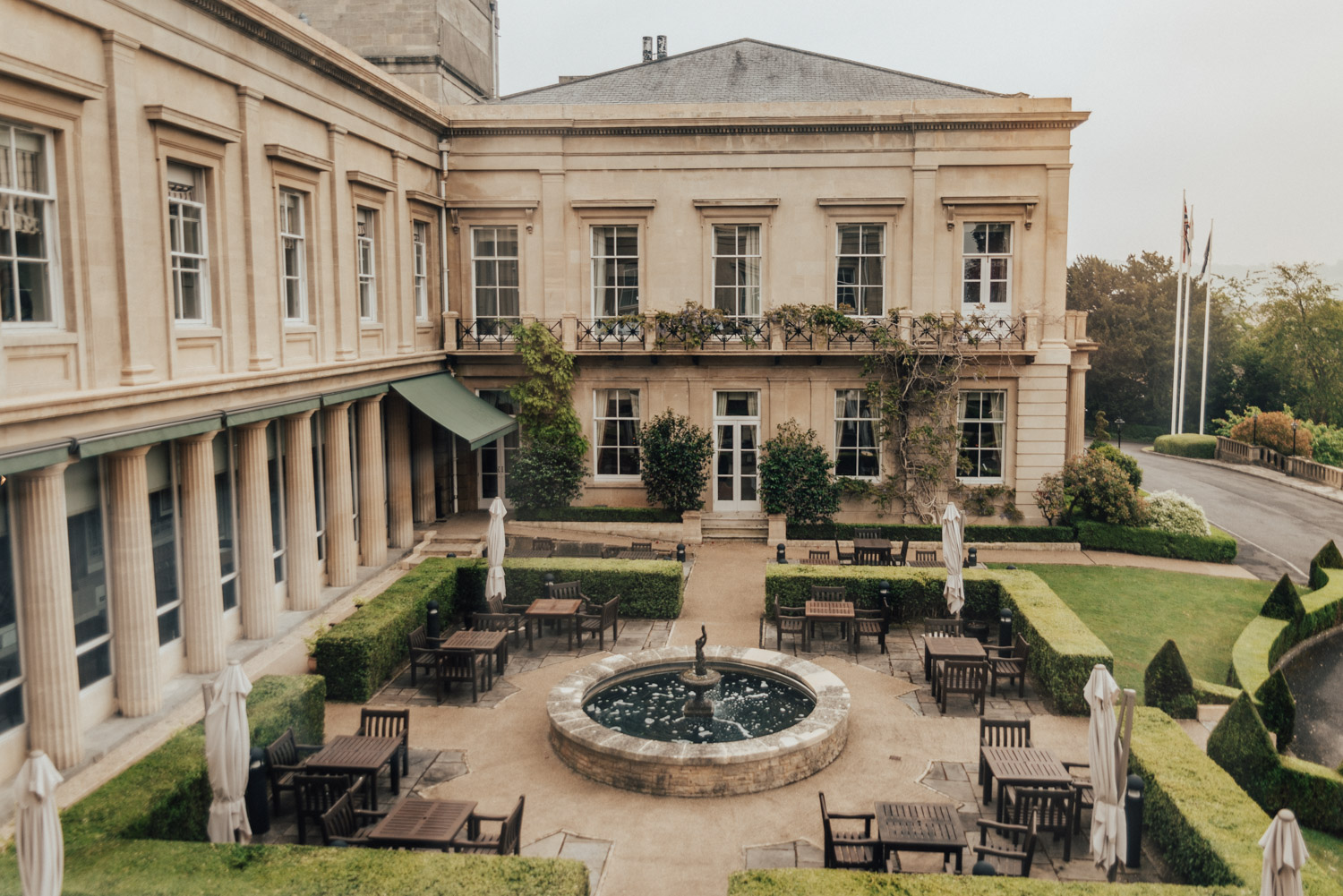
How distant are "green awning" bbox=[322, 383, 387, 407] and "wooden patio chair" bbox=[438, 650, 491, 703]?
5675 mm

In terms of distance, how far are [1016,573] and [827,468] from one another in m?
7.65

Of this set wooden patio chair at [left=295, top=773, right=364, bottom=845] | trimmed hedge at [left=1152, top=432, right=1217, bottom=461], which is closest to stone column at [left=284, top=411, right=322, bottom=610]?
wooden patio chair at [left=295, top=773, right=364, bottom=845]

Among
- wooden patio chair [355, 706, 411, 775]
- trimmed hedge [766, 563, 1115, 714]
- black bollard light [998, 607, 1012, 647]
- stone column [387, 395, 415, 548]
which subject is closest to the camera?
wooden patio chair [355, 706, 411, 775]

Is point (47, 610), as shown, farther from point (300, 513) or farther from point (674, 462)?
point (674, 462)

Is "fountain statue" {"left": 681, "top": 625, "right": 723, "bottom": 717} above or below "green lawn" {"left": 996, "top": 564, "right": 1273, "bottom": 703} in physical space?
above

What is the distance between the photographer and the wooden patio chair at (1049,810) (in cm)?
1049

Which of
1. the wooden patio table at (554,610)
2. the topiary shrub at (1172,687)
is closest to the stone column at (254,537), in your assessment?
the wooden patio table at (554,610)

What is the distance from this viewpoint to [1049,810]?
10.7m

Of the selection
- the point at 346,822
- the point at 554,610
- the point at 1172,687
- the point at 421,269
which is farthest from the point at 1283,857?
the point at 421,269

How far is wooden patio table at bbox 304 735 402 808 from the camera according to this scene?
440 inches

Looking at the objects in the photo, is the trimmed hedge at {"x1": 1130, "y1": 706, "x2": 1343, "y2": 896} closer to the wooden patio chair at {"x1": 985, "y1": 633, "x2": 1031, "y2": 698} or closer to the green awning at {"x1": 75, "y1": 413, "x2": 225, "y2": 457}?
the wooden patio chair at {"x1": 985, "y1": 633, "x2": 1031, "y2": 698}

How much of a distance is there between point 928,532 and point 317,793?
17904mm

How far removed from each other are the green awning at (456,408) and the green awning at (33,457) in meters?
10.5

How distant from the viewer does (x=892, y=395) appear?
25.7 metres
